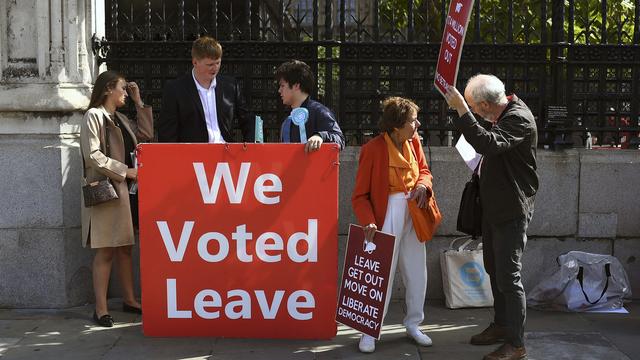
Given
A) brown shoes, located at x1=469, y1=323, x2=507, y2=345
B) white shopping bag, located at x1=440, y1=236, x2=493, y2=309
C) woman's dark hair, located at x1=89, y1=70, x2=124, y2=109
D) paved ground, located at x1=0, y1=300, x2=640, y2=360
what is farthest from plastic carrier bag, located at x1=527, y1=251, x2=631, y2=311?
woman's dark hair, located at x1=89, y1=70, x2=124, y2=109

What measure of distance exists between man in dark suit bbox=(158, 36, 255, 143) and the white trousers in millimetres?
1501

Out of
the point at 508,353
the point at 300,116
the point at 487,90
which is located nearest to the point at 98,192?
the point at 300,116

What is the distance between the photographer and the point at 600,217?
7.28 m

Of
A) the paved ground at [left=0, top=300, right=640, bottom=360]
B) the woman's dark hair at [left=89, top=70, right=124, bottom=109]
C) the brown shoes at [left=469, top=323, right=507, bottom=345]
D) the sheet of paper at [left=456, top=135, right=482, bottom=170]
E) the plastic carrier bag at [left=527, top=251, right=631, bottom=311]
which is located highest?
the woman's dark hair at [left=89, top=70, right=124, bottom=109]

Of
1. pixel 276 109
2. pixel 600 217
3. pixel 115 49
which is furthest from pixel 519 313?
pixel 115 49

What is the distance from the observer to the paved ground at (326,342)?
19.2ft

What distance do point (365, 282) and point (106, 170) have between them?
2.08 meters

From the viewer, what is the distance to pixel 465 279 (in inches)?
275

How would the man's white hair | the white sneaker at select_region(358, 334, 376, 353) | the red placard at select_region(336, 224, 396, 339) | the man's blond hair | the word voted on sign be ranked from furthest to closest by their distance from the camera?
the man's blond hair < the word voted on sign < the white sneaker at select_region(358, 334, 376, 353) < the red placard at select_region(336, 224, 396, 339) < the man's white hair

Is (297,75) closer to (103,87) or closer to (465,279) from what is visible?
(103,87)

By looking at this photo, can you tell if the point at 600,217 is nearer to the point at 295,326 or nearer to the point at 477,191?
the point at 477,191

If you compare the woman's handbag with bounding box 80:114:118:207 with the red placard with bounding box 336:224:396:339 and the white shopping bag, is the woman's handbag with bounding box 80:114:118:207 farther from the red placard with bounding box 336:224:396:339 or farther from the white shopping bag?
the white shopping bag

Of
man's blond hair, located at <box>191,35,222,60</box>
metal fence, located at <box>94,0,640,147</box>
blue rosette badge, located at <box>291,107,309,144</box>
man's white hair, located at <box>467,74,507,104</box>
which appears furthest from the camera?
metal fence, located at <box>94,0,640,147</box>

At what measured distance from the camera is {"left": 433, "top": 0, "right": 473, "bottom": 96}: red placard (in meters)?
5.50
